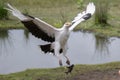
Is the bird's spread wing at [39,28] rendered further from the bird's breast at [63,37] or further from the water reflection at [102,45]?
the water reflection at [102,45]

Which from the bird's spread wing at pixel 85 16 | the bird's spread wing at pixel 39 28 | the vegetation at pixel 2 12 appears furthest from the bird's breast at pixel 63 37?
the vegetation at pixel 2 12

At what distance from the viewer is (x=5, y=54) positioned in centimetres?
1124

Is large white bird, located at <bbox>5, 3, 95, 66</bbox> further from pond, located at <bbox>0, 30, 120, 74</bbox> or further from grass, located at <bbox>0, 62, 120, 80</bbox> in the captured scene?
pond, located at <bbox>0, 30, 120, 74</bbox>

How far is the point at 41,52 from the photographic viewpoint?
37.0ft

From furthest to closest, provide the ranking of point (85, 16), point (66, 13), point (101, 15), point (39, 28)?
point (66, 13) → point (101, 15) → point (85, 16) → point (39, 28)

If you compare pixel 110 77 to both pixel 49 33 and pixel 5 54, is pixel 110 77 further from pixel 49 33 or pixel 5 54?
pixel 5 54

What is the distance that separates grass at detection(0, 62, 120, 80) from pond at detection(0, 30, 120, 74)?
46 centimetres

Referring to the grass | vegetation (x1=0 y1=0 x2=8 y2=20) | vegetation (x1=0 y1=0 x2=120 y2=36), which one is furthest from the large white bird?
vegetation (x1=0 y1=0 x2=8 y2=20)

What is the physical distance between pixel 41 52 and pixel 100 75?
2.47 m

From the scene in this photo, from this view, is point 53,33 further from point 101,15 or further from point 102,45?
point 101,15

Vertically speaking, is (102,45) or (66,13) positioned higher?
(66,13)

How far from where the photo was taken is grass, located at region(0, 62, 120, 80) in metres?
9.25

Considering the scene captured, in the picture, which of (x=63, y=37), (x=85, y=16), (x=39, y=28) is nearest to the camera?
(x=39, y=28)

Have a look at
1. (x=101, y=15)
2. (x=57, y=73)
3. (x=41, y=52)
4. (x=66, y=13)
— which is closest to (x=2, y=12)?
(x=66, y=13)
